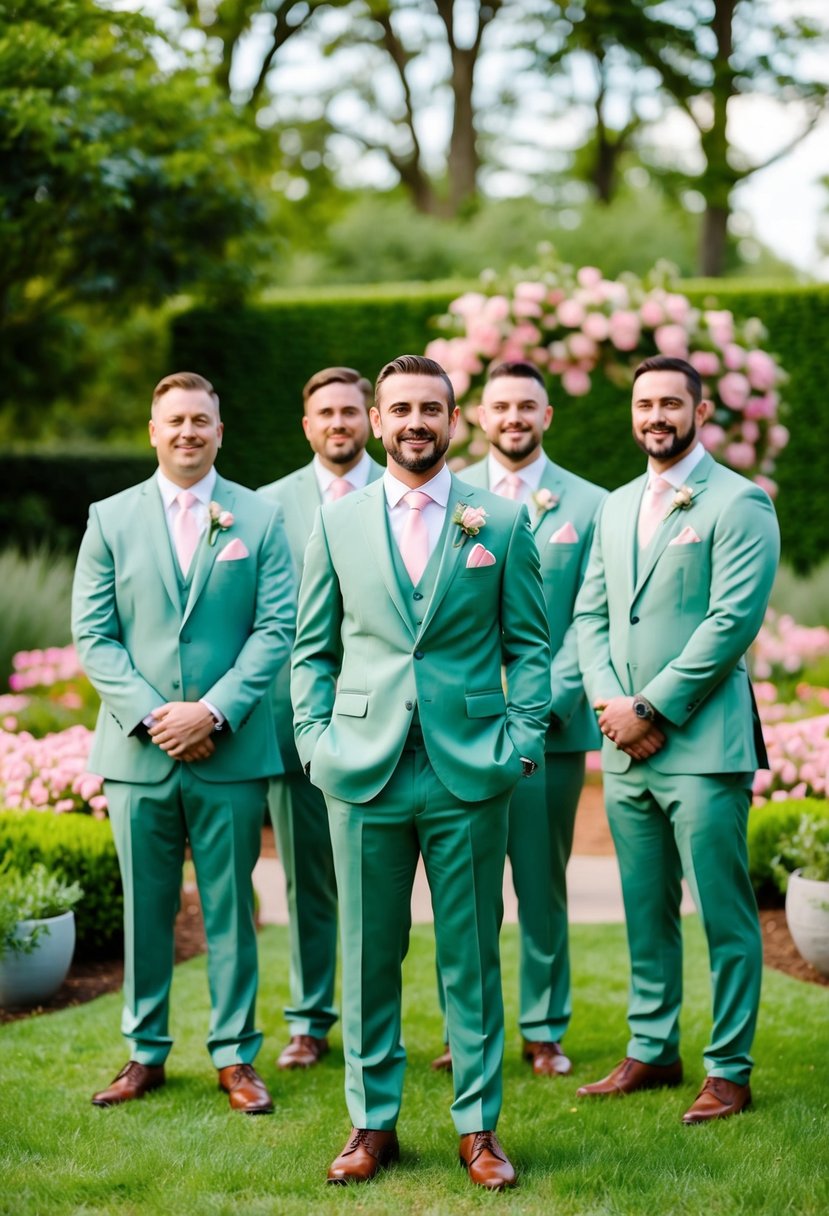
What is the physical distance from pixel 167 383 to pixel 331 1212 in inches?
106

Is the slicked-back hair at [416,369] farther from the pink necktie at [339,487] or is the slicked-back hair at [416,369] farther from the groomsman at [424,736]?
the pink necktie at [339,487]

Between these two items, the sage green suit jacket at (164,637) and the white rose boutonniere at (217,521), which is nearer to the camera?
the sage green suit jacket at (164,637)

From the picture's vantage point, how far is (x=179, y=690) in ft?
14.8

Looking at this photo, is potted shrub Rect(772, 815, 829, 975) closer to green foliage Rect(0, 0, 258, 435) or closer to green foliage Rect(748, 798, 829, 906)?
green foliage Rect(748, 798, 829, 906)

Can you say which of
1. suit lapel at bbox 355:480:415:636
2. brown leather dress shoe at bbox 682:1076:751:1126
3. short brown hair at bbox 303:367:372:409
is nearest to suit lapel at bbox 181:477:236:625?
short brown hair at bbox 303:367:372:409

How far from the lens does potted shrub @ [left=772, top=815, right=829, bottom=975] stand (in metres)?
5.73

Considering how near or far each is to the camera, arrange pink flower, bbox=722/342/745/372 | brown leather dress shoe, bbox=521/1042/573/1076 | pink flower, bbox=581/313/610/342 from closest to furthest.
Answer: brown leather dress shoe, bbox=521/1042/573/1076, pink flower, bbox=581/313/610/342, pink flower, bbox=722/342/745/372

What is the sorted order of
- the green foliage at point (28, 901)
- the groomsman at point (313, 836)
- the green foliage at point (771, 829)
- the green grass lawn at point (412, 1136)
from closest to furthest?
the green grass lawn at point (412, 1136) → the groomsman at point (313, 836) → the green foliage at point (28, 901) → the green foliage at point (771, 829)

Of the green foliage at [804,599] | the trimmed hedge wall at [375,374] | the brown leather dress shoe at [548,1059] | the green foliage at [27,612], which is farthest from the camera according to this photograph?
the trimmed hedge wall at [375,374]

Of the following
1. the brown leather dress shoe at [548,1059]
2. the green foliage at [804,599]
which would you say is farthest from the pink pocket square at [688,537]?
the green foliage at [804,599]

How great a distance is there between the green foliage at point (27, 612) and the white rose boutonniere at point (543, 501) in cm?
585

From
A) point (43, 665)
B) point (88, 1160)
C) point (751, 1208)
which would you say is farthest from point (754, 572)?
point (43, 665)

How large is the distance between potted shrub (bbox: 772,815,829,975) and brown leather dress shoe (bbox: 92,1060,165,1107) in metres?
2.83

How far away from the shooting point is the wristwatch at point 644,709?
4.32m
